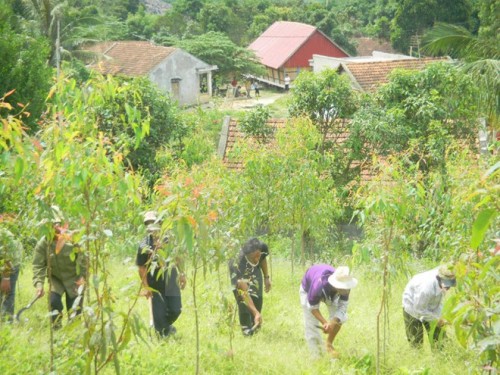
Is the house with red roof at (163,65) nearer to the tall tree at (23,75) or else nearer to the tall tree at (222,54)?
the tall tree at (222,54)

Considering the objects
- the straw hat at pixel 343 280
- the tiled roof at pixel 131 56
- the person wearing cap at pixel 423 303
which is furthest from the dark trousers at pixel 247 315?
the tiled roof at pixel 131 56

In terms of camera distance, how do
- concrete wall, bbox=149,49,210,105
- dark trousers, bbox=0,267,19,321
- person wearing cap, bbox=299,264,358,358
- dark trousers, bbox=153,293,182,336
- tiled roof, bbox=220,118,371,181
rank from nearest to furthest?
person wearing cap, bbox=299,264,358,358, dark trousers, bbox=153,293,182,336, dark trousers, bbox=0,267,19,321, tiled roof, bbox=220,118,371,181, concrete wall, bbox=149,49,210,105

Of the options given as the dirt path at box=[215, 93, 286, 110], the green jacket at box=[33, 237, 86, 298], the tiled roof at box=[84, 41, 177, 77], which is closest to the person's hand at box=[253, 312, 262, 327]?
the green jacket at box=[33, 237, 86, 298]

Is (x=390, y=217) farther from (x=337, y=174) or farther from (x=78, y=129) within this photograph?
(x=337, y=174)

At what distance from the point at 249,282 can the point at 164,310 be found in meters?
0.95

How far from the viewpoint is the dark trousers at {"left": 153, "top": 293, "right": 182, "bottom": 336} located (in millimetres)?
7906

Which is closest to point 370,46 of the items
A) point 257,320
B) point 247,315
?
point 247,315

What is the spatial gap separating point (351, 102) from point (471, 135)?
245 cm

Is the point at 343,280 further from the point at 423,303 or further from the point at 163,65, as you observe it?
the point at 163,65

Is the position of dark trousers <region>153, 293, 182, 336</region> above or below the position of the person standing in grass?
below

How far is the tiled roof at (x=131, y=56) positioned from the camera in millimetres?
38938

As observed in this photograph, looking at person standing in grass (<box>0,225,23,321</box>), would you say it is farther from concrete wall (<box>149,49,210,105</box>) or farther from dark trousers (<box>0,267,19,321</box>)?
concrete wall (<box>149,49,210,105</box>)

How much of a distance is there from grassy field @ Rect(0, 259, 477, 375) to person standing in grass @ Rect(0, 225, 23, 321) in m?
0.26

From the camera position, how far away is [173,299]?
7.91 meters
